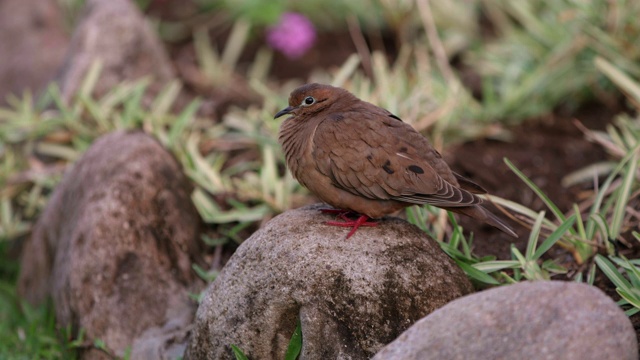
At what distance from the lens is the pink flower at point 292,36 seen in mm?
8344

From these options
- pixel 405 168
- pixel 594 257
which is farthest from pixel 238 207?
pixel 594 257

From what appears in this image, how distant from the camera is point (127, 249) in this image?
14.9 ft

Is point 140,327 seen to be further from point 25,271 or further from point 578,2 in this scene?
point 578,2

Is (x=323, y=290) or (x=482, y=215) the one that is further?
(x=482, y=215)

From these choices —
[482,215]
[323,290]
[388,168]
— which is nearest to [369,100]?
[388,168]

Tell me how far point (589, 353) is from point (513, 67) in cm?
462

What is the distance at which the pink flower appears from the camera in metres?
8.34

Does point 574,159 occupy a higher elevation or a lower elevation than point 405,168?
lower

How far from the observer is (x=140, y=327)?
4.41 metres

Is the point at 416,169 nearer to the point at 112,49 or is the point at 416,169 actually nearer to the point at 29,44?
the point at 112,49

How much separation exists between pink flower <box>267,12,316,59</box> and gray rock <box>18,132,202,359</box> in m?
3.53

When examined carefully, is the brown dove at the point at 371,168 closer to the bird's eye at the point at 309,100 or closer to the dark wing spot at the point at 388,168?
the dark wing spot at the point at 388,168

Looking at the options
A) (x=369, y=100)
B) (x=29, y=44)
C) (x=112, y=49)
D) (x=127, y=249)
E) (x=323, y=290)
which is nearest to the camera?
(x=323, y=290)

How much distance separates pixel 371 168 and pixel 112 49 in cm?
405
